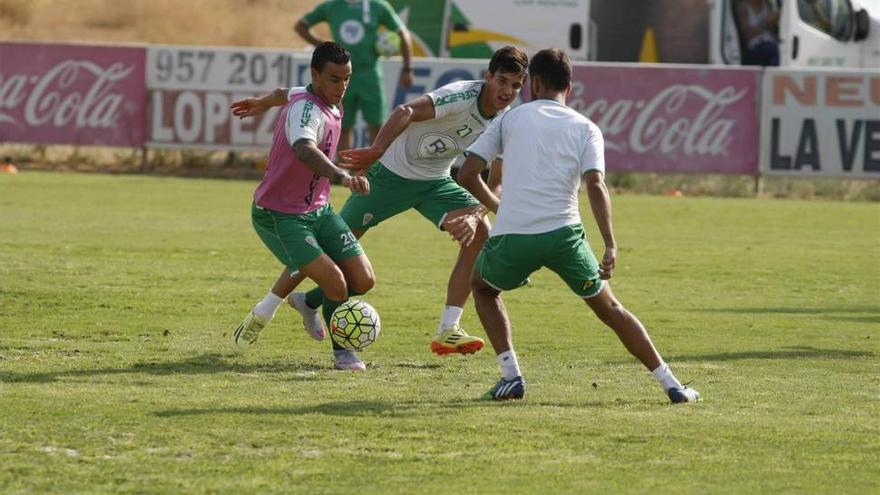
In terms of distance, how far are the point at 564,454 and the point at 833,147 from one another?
58.6ft

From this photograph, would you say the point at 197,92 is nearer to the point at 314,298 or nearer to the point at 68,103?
the point at 68,103

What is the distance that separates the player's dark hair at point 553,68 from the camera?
8.20 meters

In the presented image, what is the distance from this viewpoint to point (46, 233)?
16.9 m

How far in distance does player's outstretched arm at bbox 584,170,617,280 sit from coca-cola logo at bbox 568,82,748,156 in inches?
643

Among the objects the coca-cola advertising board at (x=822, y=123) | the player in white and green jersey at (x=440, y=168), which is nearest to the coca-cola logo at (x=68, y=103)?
the coca-cola advertising board at (x=822, y=123)

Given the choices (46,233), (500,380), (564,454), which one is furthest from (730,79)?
(564,454)

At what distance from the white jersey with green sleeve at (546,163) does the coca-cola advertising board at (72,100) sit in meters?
18.2

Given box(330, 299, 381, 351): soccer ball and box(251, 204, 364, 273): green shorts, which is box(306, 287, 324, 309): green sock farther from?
box(330, 299, 381, 351): soccer ball

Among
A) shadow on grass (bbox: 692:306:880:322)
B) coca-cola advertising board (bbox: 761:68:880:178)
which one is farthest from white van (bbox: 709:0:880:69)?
shadow on grass (bbox: 692:306:880:322)

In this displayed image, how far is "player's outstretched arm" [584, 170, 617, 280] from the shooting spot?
7945mm

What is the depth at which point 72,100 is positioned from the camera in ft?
84.7

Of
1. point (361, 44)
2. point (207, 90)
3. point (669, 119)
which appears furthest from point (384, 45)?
point (207, 90)

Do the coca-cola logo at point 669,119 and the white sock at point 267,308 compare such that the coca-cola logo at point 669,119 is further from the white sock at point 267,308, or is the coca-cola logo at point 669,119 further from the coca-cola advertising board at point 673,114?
the white sock at point 267,308

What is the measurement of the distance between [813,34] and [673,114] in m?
6.23
